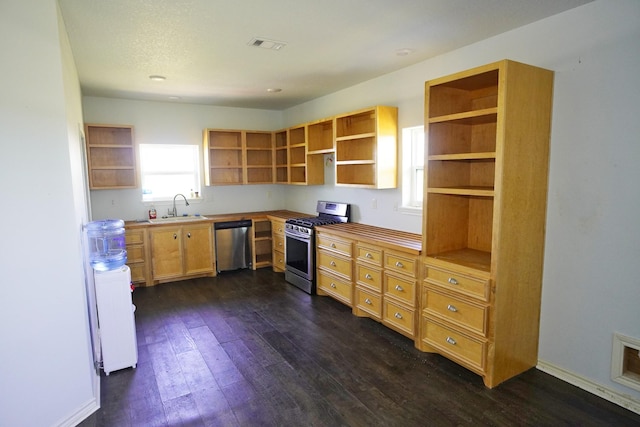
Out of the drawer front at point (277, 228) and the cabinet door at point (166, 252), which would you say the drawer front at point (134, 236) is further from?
the drawer front at point (277, 228)

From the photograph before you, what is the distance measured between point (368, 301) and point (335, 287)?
0.60 m

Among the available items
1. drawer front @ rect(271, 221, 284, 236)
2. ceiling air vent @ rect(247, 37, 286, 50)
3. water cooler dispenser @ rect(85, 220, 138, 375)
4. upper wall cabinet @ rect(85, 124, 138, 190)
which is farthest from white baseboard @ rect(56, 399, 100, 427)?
upper wall cabinet @ rect(85, 124, 138, 190)

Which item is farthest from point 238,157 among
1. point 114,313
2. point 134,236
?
point 114,313

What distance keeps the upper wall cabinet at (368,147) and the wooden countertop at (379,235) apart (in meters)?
0.51

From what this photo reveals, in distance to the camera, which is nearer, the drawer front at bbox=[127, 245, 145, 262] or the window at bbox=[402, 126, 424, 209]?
the window at bbox=[402, 126, 424, 209]

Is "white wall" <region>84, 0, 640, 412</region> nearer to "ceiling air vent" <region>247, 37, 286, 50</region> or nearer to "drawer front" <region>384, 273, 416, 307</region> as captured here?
"drawer front" <region>384, 273, 416, 307</region>

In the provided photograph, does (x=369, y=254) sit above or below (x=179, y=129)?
below

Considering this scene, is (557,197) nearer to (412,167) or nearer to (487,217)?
(487,217)

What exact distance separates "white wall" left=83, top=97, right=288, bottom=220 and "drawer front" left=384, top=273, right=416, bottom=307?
11.8 feet

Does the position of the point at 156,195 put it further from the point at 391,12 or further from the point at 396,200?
the point at 391,12

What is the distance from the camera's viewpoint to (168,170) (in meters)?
5.74

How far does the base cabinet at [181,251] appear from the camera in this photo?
5121 mm

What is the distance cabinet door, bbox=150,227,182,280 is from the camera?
5.10 metres

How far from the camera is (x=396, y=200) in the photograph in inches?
162
